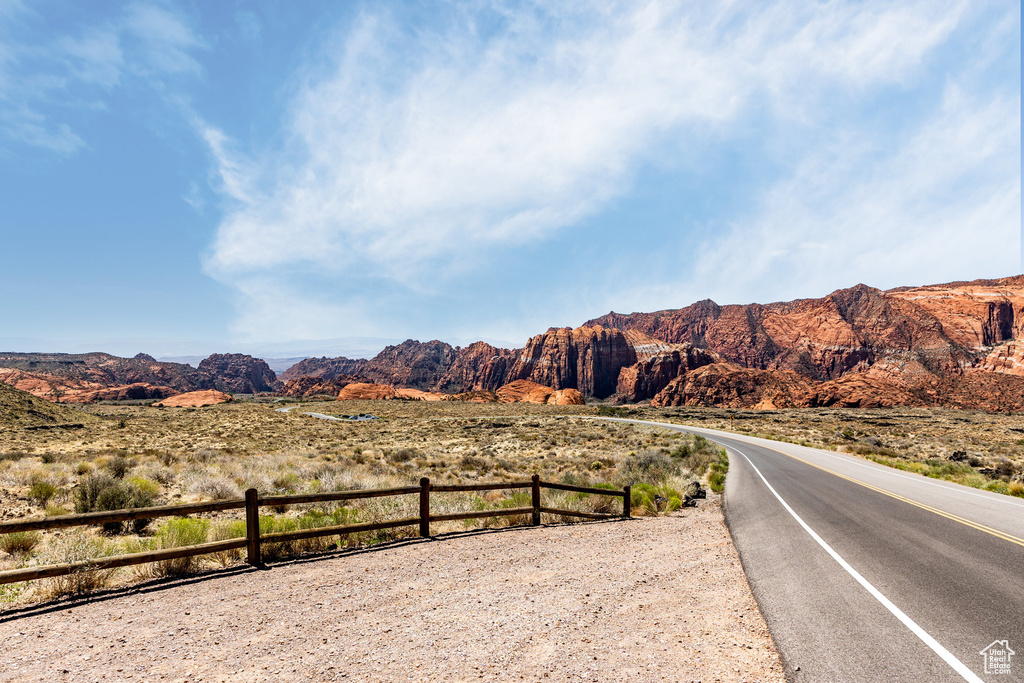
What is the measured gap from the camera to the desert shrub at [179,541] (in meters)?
6.66

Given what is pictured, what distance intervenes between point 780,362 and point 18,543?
599ft

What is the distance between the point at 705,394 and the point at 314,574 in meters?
124

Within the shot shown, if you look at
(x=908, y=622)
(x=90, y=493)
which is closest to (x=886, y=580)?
(x=908, y=622)

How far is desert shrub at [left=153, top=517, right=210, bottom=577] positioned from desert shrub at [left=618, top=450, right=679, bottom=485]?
1248cm

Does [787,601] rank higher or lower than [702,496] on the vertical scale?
higher

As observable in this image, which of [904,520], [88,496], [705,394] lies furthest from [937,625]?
[705,394]

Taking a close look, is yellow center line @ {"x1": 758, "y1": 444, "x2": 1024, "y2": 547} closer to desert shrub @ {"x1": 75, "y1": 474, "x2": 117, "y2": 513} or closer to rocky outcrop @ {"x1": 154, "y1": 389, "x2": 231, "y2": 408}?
desert shrub @ {"x1": 75, "y1": 474, "x2": 117, "y2": 513}

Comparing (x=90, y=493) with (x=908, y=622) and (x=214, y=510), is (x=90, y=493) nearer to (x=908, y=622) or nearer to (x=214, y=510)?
(x=214, y=510)

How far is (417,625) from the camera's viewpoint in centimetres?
498

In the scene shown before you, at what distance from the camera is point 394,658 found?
14.0 ft

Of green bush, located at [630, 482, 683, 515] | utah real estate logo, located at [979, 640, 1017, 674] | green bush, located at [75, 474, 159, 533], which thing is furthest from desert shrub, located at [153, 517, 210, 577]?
green bush, located at [630, 482, 683, 515]

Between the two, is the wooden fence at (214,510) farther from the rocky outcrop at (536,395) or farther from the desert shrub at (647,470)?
the rocky outcrop at (536,395)

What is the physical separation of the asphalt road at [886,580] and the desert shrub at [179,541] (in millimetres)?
7859

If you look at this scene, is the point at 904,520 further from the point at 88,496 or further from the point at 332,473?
the point at 88,496
